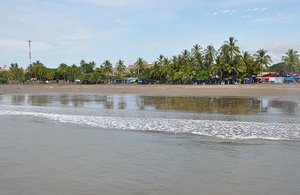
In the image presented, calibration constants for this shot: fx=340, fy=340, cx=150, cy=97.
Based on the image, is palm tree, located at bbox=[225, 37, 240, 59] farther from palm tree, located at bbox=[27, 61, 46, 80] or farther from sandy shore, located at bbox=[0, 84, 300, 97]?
palm tree, located at bbox=[27, 61, 46, 80]

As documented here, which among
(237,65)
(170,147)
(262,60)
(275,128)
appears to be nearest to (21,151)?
(170,147)

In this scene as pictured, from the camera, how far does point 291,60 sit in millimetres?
99562

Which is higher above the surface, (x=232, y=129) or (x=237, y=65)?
(x=237, y=65)

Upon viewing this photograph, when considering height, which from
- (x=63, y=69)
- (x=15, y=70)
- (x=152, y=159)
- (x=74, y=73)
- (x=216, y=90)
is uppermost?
(x=15, y=70)

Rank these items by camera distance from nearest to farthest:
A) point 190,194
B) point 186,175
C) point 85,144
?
point 190,194 → point 186,175 → point 85,144

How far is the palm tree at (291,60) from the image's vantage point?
98.1m

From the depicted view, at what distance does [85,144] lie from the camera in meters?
10.2

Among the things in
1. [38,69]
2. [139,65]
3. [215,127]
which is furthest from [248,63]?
[38,69]

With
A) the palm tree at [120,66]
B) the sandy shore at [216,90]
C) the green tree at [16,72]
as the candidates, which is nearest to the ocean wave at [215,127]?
the sandy shore at [216,90]

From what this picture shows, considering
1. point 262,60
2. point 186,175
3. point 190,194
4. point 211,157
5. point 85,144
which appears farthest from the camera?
point 262,60

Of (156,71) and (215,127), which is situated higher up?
(156,71)

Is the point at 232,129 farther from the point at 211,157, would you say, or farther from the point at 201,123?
the point at 211,157

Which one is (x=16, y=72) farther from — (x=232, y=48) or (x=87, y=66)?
(x=232, y=48)

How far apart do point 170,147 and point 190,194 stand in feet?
12.8
